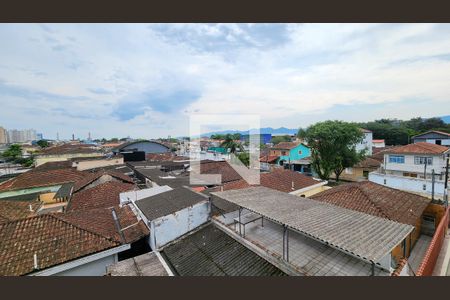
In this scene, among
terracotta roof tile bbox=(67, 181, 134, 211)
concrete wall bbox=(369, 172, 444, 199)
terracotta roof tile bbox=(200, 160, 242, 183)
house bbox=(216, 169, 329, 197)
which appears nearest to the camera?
terracotta roof tile bbox=(67, 181, 134, 211)

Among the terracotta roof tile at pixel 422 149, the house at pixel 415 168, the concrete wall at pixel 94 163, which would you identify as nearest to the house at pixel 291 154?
the house at pixel 415 168

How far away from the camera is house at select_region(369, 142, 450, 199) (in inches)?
639

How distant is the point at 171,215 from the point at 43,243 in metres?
3.88

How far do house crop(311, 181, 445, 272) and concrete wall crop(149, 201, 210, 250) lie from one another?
6043 mm

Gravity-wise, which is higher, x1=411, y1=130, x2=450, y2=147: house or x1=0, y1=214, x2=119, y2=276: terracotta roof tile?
x1=411, y1=130, x2=450, y2=147: house

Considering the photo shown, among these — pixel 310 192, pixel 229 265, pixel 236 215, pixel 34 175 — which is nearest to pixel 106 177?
pixel 34 175

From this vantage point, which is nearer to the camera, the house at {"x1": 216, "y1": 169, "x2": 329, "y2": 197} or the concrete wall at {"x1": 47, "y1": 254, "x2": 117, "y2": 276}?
the concrete wall at {"x1": 47, "y1": 254, "x2": 117, "y2": 276}

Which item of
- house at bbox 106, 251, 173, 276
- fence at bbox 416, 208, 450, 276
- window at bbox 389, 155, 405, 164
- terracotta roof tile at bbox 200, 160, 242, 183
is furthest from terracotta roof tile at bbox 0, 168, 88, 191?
window at bbox 389, 155, 405, 164

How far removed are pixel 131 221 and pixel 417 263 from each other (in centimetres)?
1113

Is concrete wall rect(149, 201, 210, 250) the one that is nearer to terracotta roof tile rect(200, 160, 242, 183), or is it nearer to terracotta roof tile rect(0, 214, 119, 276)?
terracotta roof tile rect(0, 214, 119, 276)

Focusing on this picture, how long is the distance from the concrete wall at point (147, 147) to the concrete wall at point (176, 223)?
37479 millimetres

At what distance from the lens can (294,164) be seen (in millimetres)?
32094

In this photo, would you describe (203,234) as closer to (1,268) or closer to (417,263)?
(1,268)

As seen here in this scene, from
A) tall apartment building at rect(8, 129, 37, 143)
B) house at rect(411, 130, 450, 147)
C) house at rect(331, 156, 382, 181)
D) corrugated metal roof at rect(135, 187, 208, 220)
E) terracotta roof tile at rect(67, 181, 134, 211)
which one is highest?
tall apartment building at rect(8, 129, 37, 143)
